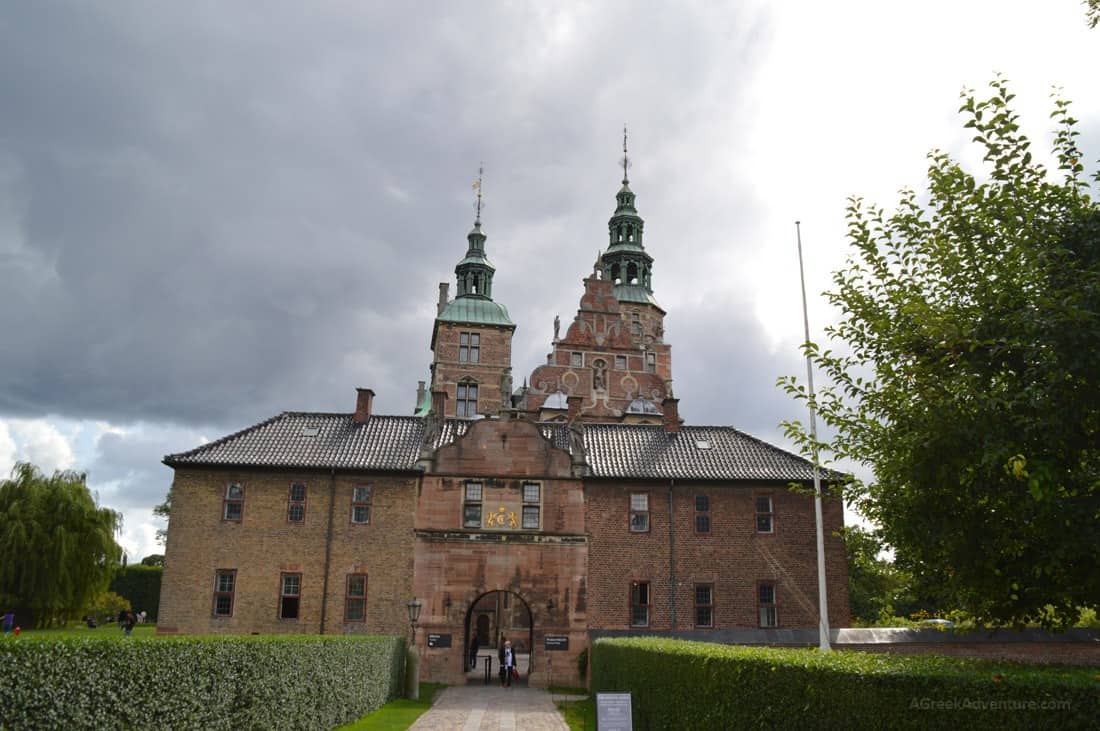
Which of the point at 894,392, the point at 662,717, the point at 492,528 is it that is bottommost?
the point at 662,717

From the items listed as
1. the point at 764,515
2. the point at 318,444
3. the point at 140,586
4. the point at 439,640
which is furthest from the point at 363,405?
the point at 140,586

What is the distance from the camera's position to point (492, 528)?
30.0m

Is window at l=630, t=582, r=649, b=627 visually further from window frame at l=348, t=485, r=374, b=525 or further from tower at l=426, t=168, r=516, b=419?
tower at l=426, t=168, r=516, b=419

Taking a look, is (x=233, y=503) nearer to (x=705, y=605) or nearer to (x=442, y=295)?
(x=705, y=605)

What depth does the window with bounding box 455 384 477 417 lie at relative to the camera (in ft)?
190

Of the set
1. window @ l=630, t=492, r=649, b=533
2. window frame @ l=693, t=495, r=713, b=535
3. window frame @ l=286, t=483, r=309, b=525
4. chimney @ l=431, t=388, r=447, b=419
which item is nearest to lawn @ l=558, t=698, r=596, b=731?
window @ l=630, t=492, r=649, b=533

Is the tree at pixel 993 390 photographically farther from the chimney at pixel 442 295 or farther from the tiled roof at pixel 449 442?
the chimney at pixel 442 295

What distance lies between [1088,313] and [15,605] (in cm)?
4337

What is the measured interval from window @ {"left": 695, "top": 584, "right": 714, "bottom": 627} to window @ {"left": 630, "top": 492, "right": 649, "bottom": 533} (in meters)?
2.94

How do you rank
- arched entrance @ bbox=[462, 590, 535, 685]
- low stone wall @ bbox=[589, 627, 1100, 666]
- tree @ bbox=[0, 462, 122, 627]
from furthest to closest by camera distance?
tree @ bbox=[0, 462, 122, 627]
arched entrance @ bbox=[462, 590, 535, 685]
low stone wall @ bbox=[589, 627, 1100, 666]

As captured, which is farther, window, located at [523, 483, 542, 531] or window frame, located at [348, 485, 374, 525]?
window, located at [523, 483, 542, 531]

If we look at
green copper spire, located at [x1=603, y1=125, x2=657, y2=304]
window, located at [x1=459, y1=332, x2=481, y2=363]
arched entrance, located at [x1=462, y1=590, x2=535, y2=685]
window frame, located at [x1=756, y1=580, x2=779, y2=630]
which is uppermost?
green copper spire, located at [x1=603, y1=125, x2=657, y2=304]

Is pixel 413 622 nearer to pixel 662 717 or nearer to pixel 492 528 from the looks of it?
pixel 492 528

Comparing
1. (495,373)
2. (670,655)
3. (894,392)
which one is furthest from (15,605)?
(894,392)
